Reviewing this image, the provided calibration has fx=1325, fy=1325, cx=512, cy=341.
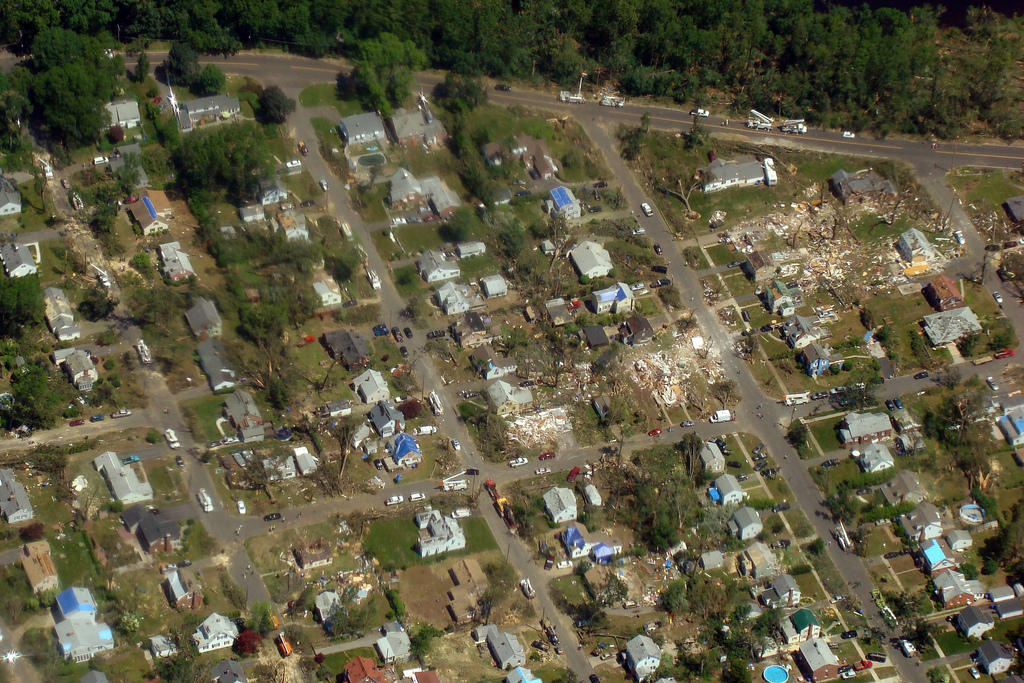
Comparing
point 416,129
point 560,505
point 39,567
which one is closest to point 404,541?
point 560,505

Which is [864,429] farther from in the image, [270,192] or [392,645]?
[270,192]

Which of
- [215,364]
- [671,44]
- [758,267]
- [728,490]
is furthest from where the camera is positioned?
[671,44]

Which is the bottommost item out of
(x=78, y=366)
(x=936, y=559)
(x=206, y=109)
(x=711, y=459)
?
(x=936, y=559)

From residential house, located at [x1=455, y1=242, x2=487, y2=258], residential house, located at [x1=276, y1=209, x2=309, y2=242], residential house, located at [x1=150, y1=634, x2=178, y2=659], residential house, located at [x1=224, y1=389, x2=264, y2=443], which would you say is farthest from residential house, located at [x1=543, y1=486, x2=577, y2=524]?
residential house, located at [x1=276, y1=209, x2=309, y2=242]

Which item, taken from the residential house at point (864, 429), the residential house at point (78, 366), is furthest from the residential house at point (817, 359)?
the residential house at point (78, 366)

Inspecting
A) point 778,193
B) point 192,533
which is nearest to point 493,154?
point 778,193

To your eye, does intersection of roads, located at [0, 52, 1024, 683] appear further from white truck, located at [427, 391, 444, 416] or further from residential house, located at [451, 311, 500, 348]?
residential house, located at [451, 311, 500, 348]

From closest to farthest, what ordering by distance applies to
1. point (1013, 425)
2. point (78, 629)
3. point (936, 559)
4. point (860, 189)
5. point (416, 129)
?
point (78, 629) → point (936, 559) → point (1013, 425) → point (860, 189) → point (416, 129)

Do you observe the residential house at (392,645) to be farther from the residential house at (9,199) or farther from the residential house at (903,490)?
the residential house at (9,199)
